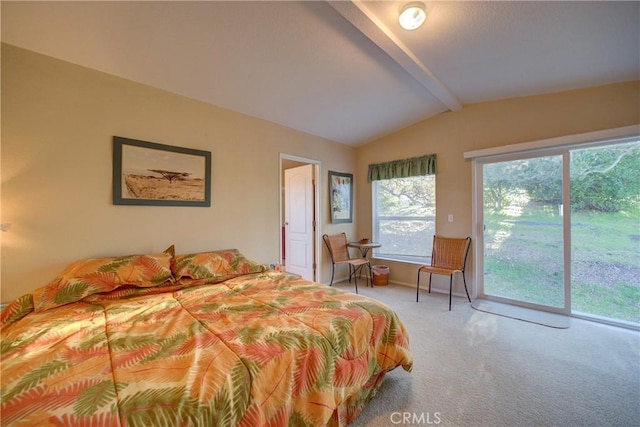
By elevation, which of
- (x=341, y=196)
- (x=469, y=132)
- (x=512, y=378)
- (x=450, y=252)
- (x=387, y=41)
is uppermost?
(x=387, y=41)

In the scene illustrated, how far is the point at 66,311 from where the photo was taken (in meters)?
1.66

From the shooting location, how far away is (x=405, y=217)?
14.1 ft

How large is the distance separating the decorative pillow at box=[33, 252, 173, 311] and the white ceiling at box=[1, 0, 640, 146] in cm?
166

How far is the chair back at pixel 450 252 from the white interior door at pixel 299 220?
1.85 metres

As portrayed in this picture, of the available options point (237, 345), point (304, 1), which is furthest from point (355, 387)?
point (304, 1)

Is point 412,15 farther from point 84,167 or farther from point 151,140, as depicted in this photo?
point 84,167

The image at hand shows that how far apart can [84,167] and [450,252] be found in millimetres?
4153

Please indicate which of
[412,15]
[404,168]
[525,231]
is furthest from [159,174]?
[525,231]

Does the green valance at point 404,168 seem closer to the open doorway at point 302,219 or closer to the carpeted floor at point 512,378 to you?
the open doorway at point 302,219

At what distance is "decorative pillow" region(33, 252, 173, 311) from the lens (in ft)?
5.67

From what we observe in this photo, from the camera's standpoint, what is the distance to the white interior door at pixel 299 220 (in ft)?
13.9

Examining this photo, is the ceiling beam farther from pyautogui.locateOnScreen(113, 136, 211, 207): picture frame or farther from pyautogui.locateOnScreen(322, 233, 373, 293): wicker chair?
pyautogui.locateOnScreen(322, 233, 373, 293): wicker chair

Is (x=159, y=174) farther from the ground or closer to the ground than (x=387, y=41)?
closer to the ground

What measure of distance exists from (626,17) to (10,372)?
13.2ft
